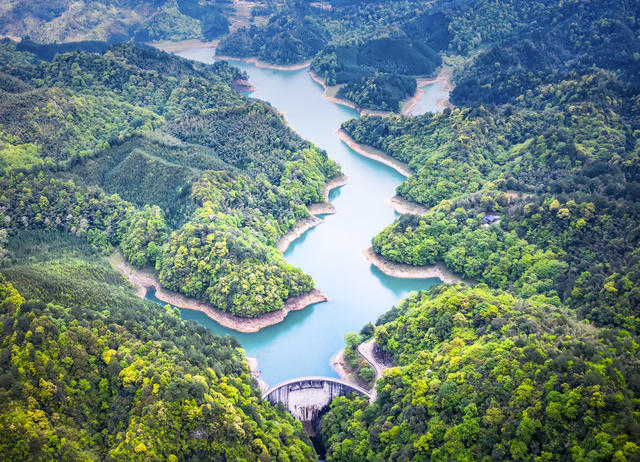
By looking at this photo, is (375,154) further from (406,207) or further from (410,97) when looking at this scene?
(410,97)

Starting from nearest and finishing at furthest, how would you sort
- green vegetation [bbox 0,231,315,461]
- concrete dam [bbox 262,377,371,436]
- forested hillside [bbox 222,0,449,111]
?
green vegetation [bbox 0,231,315,461], concrete dam [bbox 262,377,371,436], forested hillside [bbox 222,0,449,111]

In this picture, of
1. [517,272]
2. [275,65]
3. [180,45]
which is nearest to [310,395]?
[517,272]

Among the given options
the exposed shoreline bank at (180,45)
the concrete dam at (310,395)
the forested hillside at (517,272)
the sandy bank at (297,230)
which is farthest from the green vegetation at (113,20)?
the concrete dam at (310,395)

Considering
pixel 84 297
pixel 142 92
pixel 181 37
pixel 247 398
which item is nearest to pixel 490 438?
pixel 247 398

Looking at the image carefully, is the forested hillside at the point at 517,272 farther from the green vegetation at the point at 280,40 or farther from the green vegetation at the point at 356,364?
the green vegetation at the point at 280,40

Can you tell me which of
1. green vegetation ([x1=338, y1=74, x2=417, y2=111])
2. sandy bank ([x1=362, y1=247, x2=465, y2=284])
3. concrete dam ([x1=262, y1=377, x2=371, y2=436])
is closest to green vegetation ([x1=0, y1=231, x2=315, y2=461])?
concrete dam ([x1=262, y1=377, x2=371, y2=436])

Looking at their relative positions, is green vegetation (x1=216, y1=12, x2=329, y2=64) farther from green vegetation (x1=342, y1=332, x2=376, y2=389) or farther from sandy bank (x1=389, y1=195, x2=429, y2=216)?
green vegetation (x1=342, y1=332, x2=376, y2=389)
